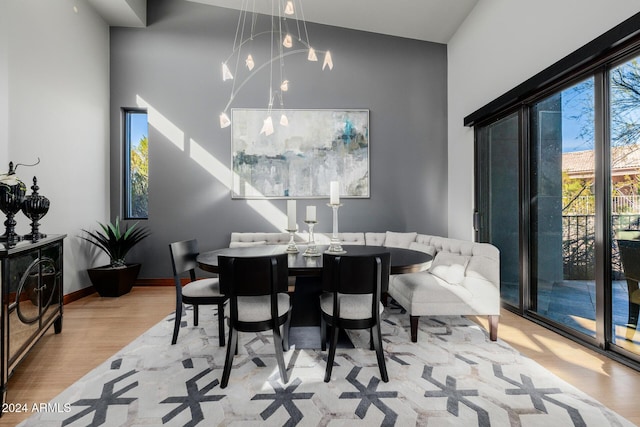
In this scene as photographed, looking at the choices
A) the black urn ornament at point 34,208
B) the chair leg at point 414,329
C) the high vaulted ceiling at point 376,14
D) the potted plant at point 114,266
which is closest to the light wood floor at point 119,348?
the potted plant at point 114,266

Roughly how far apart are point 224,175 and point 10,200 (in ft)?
7.79

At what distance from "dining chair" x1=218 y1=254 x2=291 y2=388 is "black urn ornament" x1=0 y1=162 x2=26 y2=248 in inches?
61.8

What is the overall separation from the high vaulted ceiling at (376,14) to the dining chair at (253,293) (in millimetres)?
3638

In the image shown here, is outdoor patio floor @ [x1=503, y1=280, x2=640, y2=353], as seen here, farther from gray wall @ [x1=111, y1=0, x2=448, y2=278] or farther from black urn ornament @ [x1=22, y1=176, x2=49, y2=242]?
black urn ornament @ [x1=22, y1=176, x2=49, y2=242]

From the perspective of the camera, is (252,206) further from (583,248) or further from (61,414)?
(583,248)

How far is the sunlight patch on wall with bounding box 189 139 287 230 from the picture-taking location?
425 cm

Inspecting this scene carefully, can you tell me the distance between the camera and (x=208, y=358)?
220 cm

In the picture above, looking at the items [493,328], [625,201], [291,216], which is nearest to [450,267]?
[493,328]

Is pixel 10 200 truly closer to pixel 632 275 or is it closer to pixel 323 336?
pixel 323 336

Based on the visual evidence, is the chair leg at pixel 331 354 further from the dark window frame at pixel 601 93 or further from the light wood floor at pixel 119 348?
the dark window frame at pixel 601 93

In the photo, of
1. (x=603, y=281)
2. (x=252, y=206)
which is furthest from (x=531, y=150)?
(x=252, y=206)

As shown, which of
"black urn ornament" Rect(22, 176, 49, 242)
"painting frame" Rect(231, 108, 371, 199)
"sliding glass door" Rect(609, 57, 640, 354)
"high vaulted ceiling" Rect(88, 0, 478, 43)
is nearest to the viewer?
"sliding glass door" Rect(609, 57, 640, 354)

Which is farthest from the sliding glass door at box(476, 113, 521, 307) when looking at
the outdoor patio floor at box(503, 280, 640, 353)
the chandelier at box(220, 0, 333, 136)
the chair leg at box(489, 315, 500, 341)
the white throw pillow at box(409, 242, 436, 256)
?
the chandelier at box(220, 0, 333, 136)

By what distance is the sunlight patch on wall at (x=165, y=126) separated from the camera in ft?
13.9
